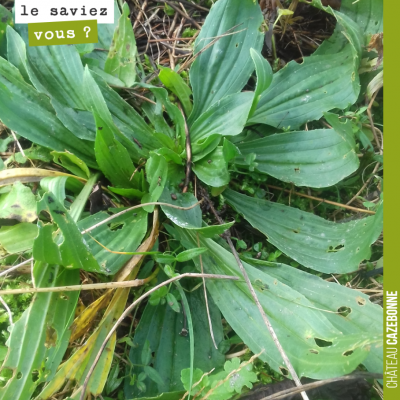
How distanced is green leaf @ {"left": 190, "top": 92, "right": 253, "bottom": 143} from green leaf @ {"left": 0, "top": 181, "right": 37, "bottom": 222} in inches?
24.9

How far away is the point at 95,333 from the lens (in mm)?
1033

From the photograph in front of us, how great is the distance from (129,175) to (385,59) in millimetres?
927

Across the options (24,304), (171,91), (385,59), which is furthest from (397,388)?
(171,91)

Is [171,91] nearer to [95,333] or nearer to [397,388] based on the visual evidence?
[95,333]

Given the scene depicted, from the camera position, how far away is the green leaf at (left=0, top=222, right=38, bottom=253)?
1080 mm

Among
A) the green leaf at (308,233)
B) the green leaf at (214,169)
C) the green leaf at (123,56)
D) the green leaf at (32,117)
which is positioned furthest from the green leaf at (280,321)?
the green leaf at (123,56)

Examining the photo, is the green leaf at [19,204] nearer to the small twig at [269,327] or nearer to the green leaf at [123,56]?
the green leaf at [123,56]

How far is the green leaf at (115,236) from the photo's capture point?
3.45ft

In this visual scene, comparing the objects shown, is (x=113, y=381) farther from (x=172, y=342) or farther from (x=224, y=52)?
(x=224, y=52)

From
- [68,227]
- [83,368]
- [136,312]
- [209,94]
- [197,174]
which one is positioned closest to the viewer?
[68,227]

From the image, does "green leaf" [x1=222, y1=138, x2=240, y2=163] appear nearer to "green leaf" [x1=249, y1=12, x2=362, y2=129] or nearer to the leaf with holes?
the leaf with holes

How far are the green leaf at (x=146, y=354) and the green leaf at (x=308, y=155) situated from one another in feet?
2.39

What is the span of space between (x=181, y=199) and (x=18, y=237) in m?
0.57

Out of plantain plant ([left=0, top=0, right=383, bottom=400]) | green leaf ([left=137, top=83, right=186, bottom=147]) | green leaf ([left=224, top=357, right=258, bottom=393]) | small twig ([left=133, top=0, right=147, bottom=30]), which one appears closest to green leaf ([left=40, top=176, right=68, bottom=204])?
plantain plant ([left=0, top=0, right=383, bottom=400])
